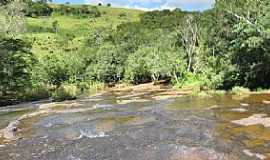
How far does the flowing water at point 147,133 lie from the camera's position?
26.8 meters

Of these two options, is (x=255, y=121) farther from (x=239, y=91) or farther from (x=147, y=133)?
(x=239, y=91)

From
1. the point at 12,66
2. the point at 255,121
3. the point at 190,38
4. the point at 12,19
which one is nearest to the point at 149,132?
the point at 255,121

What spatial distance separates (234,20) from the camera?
69.9m

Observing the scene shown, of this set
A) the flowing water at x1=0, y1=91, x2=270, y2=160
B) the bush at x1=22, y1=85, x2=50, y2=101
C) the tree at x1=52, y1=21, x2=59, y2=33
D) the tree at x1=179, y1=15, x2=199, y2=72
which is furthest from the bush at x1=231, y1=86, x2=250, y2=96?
the tree at x1=52, y1=21, x2=59, y2=33

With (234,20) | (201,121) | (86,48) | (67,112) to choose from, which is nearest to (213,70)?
(234,20)

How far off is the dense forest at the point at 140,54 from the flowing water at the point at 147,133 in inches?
536

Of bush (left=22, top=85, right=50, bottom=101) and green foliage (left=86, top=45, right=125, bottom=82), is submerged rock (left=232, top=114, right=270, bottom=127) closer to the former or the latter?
bush (left=22, top=85, right=50, bottom=101)

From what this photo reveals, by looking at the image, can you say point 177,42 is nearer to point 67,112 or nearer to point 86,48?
point 86,48

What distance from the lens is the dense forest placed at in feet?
208

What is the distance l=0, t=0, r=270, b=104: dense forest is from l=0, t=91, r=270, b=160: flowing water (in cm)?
1362

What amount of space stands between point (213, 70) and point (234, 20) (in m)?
8.06

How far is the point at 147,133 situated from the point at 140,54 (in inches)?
3588

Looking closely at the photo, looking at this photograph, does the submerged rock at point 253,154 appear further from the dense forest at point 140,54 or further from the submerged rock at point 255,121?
the dense forest at point 140,54

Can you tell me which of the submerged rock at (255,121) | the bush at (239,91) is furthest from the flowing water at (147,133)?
the bush at (239,91)
